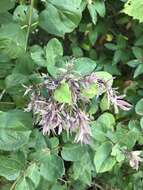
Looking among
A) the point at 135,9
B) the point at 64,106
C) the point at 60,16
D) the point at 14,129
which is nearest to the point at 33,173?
the point at 14,129

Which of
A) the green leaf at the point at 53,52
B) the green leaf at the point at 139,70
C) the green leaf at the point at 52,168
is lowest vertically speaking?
the green leaf at the point at 52,168

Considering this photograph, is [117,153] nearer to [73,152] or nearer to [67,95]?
[73,152]

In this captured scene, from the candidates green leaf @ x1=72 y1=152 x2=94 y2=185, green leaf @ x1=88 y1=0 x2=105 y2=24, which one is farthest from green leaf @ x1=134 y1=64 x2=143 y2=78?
green leaf @ x1=72 y1=152 x2=94 y2=185

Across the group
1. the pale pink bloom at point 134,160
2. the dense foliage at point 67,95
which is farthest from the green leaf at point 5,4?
the pale pink bloom at point 134,160

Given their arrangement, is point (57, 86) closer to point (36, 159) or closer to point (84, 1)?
point (36, 159)

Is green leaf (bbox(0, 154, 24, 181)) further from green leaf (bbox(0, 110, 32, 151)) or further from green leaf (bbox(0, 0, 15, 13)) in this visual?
green leaf (bbox(0, 0, 15, 13))

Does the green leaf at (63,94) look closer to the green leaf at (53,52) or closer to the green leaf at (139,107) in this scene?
the green leaf at (53,52)
